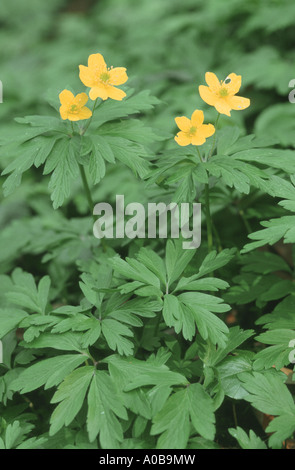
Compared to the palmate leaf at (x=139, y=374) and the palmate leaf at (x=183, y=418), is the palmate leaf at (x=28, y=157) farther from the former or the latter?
the palmate leaf at (x=183, y=418)

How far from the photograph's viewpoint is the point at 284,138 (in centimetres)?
229

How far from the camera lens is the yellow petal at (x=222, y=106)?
1.42 m

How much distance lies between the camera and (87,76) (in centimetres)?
147

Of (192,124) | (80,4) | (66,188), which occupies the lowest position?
(66,188)

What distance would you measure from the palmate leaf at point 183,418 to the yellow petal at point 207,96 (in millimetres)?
878

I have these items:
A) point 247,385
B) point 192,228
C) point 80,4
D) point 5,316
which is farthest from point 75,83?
point 80,4

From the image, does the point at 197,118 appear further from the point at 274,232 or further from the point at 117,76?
the point at 274,232

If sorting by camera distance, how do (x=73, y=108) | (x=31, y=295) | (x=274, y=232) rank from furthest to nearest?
1. (x=31, y=295)
2. (x=73, y=108)
3. (x=274, y=232)

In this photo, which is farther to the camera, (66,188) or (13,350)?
(13,350)

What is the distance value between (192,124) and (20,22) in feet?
19.2

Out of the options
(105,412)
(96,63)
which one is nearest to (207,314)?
(105,412)

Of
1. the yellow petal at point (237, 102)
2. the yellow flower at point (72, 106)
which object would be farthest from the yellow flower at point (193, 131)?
the yellow flower at point (72, 106)

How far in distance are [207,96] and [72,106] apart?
0.44 m
